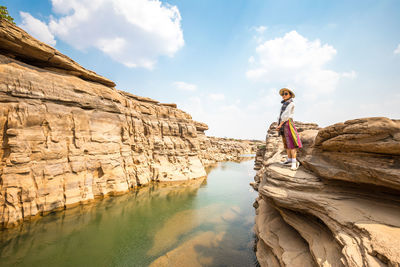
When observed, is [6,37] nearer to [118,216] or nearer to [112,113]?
[112,113]

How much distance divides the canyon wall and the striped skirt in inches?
558

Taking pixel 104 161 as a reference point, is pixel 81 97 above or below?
above

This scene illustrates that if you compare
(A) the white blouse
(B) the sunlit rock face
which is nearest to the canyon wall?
(B) the sunlit rock face

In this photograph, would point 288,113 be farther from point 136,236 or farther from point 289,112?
point 136,236

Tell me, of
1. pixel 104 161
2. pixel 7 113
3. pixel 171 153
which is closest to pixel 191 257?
pixel 104 161

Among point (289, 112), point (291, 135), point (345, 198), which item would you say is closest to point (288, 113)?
point (289, 112)

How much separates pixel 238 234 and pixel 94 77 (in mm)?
18012

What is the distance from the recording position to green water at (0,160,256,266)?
644 cm

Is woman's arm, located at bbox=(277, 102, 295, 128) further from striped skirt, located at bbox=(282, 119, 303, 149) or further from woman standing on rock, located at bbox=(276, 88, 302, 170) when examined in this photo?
striped skirt, located at bbox=(282, 119, 303, 149)

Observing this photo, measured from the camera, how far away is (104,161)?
531 inches

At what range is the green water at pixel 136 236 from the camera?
6.44 meters

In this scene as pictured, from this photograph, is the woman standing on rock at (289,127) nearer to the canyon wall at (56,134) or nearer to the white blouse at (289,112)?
the white blouse at (289,112)

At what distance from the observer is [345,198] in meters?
3.90

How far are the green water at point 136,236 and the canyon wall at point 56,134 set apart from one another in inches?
56.6
